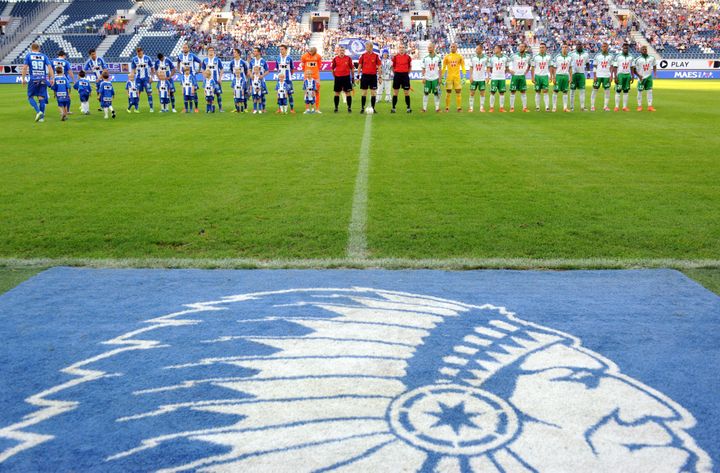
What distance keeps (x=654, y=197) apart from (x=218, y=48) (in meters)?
45.2

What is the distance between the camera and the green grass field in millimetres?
5676

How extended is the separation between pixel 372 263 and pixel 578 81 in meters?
15.9

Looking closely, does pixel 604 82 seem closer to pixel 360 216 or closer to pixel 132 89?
pixel 132 89

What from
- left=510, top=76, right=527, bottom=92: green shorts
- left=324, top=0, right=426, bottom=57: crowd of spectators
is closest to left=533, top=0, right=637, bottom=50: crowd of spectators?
left=324, top=0, right=426, bottom=57: crowd of spectators

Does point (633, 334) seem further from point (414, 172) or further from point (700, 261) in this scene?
point (414, 172)

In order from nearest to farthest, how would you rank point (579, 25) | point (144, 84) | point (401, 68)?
point (401, 68), point (144, 84), point (579, 25)

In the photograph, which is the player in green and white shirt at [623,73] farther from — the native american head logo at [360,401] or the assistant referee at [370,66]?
the native american head logo at [360,401]

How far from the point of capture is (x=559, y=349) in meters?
3.48

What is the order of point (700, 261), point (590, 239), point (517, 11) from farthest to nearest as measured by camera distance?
point (517, 11) → point (590, 239) → point (700, 261)

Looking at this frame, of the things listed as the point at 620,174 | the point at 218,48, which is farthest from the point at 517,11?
the point at 620,174

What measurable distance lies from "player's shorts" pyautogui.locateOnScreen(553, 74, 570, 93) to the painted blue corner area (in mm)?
15452

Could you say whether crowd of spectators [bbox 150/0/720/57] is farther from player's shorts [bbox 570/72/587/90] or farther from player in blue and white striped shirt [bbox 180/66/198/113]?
player's shorts [bbox 570/72/587/90]

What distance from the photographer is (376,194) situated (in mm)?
7805

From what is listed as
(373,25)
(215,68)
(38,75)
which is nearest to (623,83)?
(215,68)
